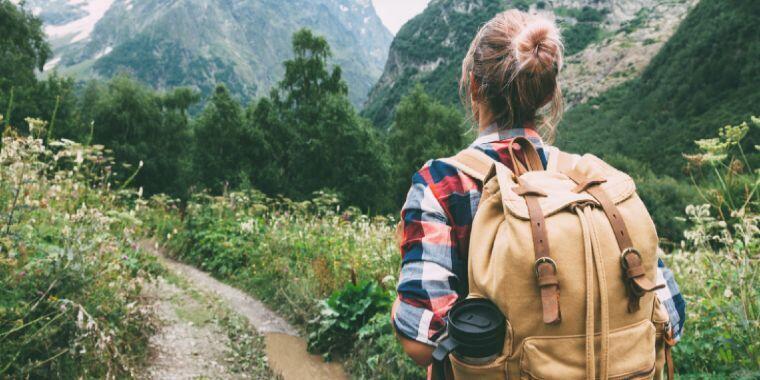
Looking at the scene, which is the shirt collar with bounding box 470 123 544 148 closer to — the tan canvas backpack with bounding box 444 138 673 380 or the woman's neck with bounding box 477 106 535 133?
the woman's neck with bounding box 477 106 535 133

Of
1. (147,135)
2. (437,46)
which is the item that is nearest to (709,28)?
(147,135)

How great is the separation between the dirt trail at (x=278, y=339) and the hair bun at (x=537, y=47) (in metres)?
3.58

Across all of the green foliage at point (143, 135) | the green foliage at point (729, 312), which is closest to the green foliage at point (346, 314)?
the green foliage at point (729, 312)

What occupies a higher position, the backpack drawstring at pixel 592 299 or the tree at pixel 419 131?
the backpack drawstring at pixel 592 299

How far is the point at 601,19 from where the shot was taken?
150m

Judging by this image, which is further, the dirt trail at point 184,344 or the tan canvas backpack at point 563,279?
the dirt trail at point 184,344

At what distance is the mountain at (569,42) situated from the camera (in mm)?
107438

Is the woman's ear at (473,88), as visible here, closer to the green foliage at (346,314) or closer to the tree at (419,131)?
the green foliage at (346,314)

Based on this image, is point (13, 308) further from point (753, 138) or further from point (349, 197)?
point (753, 138)

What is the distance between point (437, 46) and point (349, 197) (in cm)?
15191

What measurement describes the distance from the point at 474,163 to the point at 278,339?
4.33 m

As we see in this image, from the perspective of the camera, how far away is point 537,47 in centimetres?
138

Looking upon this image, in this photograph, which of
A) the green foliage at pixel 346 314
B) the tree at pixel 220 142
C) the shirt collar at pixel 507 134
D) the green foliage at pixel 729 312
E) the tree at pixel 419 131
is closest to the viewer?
the shirt collar at pixel 507 134

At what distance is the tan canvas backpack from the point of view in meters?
1.07
